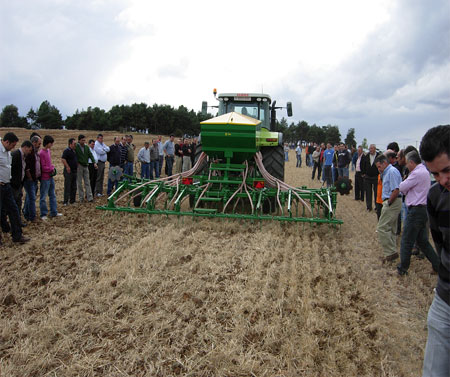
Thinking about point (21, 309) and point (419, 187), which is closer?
point (21, 309)

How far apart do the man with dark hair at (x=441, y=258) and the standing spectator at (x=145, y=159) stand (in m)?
8.66

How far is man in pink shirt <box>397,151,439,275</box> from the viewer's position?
→ 364cm

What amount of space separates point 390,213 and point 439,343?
3.04 metres

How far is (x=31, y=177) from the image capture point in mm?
5434

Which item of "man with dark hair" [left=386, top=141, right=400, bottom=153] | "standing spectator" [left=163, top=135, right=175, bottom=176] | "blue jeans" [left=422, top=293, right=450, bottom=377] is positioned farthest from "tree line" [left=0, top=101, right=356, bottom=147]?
"blue jeans" [left=422, top=293, right=450, bottom=377]

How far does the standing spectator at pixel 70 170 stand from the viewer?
6723 mm

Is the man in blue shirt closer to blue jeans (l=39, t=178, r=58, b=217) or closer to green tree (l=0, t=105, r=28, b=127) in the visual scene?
blue jeans (l=39, t=178, r=58, b=217)

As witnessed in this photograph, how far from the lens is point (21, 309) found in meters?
2.79

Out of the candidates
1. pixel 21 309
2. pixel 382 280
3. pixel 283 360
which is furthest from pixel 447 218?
pixel 21 309

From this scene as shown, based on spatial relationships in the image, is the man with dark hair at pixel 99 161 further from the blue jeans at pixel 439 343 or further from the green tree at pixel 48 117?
the green tree at pixel 48 117

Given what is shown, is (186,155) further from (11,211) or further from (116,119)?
(116,119)

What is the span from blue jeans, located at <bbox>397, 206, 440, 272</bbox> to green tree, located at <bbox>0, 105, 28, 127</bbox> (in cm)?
5759

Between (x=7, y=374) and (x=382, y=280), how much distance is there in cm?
348

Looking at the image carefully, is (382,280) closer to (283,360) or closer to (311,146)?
(283,360)
